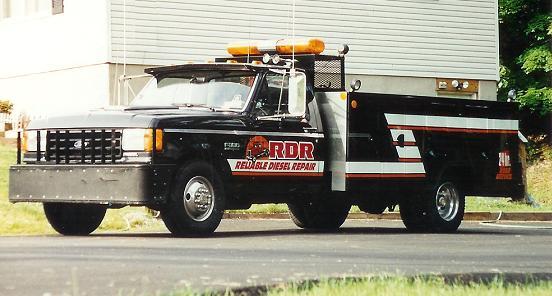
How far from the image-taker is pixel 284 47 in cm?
1834

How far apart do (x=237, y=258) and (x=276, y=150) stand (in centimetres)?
461

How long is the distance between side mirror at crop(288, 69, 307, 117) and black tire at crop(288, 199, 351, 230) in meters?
2.41

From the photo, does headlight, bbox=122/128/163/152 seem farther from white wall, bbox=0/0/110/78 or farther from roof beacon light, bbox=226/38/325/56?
white wall, bbox=0/0/110/78

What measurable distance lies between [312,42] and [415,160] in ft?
6.76

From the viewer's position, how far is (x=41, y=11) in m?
30.2

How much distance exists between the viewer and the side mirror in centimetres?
1664

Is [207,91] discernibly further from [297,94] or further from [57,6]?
[57,6]

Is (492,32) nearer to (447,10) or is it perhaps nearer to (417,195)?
(447,10)

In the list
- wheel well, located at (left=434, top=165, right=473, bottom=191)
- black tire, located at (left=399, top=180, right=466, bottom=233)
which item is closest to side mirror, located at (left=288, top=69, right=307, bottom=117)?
black tire, located at (left=399, top=180, right=466, bottom=233)

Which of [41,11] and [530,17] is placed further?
[530,17]

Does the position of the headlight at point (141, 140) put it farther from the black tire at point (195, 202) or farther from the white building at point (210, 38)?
the white building at point (210, 38)

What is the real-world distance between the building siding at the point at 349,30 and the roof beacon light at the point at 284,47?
351 inches

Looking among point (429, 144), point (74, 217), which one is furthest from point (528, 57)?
point (74, 217)

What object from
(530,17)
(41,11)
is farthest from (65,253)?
(530,17)
